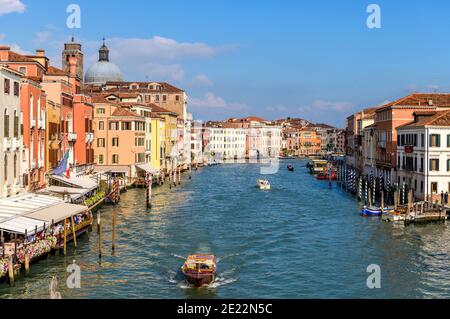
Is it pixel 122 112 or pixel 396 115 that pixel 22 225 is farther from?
pixel 122 112

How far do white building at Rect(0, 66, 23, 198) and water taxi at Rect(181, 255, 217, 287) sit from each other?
27.6 feet

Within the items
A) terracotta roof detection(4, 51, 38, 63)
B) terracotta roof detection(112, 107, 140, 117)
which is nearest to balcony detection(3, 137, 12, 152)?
terracotta roof detection(4, 51, 38, 63)

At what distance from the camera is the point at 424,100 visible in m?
40.8

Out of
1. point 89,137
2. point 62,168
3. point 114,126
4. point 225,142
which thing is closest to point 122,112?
point 114,126

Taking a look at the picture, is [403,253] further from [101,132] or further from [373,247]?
[101,132]

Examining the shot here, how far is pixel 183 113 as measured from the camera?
256ft

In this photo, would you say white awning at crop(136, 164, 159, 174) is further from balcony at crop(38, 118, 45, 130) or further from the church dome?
the church dome

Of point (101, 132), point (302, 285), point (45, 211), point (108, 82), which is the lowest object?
point (302, 285)

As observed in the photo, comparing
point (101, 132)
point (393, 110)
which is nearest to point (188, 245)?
point (393, 110)

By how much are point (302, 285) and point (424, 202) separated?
13.9m

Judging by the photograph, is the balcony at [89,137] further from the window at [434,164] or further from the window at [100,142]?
the window at [434,164]

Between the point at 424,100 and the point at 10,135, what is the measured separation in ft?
93.9

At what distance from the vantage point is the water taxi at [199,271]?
16688 mm

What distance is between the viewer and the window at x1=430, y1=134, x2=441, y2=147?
30.8 m
